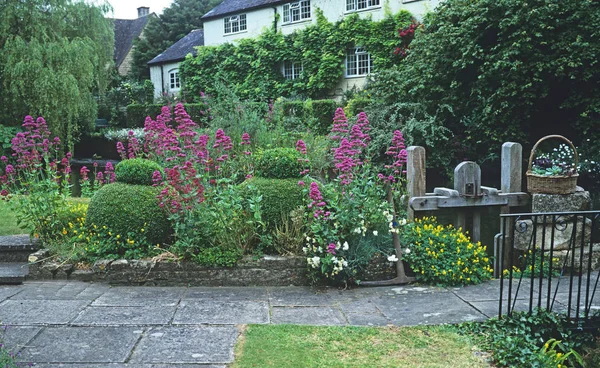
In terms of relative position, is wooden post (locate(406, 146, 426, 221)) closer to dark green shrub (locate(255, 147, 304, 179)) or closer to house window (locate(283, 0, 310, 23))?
dark green shrub (locate(255, 147, 304, 179))

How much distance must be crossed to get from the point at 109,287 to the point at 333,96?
18.6 metres

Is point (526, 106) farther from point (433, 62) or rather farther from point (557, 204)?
point (557, 204)

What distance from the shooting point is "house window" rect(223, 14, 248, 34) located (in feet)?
86.2

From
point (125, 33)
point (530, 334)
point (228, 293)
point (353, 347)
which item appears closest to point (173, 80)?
point (125, 33)

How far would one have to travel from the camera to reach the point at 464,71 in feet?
33.8

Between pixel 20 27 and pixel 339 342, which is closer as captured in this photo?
pixel 339 342

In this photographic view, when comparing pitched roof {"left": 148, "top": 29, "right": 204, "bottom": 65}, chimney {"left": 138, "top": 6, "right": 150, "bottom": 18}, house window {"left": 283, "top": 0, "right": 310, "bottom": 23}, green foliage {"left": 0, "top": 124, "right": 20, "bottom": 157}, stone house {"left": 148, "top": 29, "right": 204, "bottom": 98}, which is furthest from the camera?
chimney {"left": 138, "top": 6, "right": 150, "bottom": 18}

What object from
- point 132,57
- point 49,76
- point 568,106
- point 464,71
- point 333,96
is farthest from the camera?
point 132,57

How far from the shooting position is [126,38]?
132 feet

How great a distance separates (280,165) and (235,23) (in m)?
22.3

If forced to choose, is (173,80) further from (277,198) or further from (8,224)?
(277,198)

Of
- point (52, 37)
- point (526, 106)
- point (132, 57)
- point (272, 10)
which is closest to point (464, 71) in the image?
point (526, 106)

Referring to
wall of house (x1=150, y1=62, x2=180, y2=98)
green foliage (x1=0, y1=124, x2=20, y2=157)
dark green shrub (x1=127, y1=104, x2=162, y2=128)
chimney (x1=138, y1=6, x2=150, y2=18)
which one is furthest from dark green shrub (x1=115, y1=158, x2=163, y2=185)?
chimney (x1=138, y1=6, x2=150, y2=18)

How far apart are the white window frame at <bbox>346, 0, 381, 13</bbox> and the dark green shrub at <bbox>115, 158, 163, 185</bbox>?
1703 centimetres
